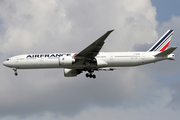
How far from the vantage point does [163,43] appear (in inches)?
1880

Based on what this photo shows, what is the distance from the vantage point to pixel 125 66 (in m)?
44.2

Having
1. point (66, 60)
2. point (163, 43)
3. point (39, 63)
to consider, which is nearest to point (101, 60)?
point (66, 60)

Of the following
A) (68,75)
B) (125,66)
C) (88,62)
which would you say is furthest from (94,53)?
(68,75)

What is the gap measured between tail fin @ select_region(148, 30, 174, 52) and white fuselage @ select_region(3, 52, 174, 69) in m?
2.46

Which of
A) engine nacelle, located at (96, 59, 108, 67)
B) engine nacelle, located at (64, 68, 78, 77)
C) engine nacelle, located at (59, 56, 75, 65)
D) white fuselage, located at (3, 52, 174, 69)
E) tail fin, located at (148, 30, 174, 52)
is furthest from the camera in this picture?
engine nacelle, located at (64, 68, 78, 77)

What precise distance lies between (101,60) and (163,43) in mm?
10657

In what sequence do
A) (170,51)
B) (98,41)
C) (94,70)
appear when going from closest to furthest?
(98,41), (170,51), (94,70)

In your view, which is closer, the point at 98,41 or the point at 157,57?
the point at 98,41

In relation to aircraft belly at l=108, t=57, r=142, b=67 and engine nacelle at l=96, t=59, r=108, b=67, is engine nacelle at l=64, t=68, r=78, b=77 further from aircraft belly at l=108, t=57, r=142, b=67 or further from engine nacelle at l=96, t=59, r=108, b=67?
aircraft belly at l=108, t=57, r=142, b=67

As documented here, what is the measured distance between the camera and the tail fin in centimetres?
4722

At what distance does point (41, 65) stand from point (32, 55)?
7.40 ft

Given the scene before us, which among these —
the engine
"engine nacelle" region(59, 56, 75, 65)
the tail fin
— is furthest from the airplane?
the engine

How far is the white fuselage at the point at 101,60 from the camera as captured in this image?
143 feet

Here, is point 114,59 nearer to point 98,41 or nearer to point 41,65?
point 98,41
